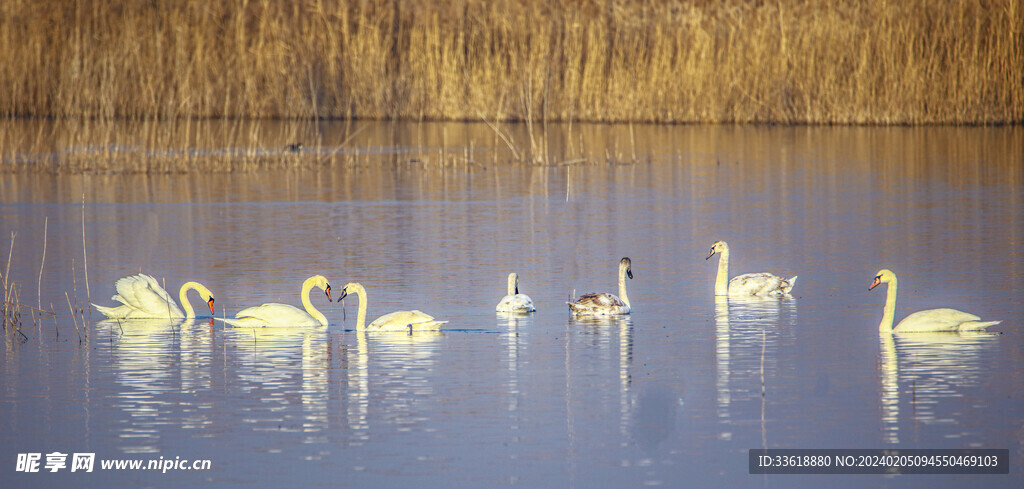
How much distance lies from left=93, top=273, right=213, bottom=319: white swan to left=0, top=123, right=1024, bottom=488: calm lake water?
159 millimetres

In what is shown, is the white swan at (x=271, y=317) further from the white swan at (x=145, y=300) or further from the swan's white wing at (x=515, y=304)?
the swan's white wing at (x=515, y=304)

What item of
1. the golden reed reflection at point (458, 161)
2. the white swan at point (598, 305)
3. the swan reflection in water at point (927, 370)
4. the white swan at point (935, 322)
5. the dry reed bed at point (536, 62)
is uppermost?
the dry reed bed at point (536, 62)

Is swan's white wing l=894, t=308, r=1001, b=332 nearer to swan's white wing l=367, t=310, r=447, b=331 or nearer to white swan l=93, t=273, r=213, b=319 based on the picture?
swan's white wing l=367, t=310, r=447, b=331

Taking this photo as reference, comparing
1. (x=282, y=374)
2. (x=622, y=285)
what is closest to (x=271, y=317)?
(x=282, y=374)

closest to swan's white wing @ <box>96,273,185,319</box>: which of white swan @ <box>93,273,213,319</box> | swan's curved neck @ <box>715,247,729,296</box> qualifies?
white swan @ <box>93,273,213,319</box>

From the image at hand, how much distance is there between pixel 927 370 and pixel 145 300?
506cm

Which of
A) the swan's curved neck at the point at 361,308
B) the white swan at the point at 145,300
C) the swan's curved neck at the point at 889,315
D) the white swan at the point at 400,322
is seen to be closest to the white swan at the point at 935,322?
the swan's curved neck at the point at 889,315

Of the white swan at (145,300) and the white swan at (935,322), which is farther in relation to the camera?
the white swan at (145,300)

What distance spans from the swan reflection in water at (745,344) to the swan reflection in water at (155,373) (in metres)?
2.67

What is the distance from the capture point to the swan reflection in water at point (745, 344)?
7395mm

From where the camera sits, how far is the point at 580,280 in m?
11.3

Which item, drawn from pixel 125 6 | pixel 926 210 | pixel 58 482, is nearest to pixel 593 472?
pixel 58 482

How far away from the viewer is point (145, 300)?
963 centimetres

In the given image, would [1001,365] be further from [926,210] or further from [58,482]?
[926,210]
